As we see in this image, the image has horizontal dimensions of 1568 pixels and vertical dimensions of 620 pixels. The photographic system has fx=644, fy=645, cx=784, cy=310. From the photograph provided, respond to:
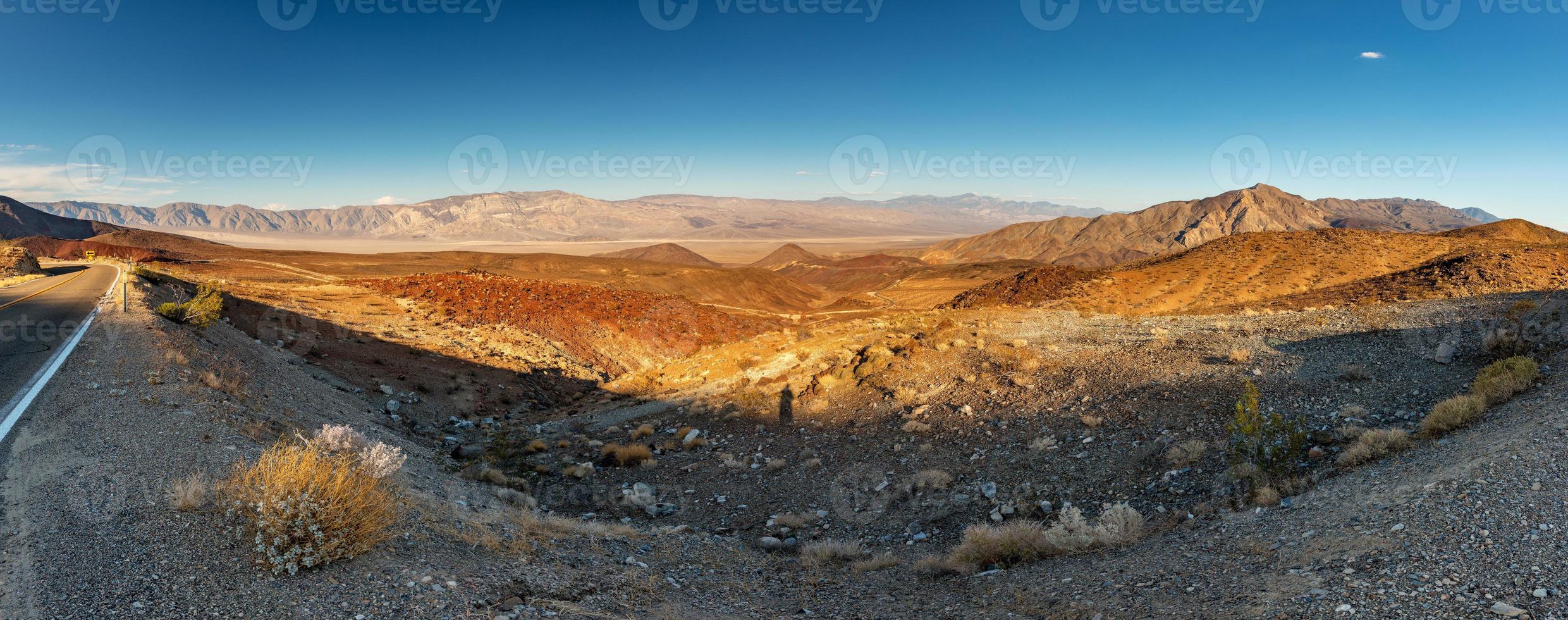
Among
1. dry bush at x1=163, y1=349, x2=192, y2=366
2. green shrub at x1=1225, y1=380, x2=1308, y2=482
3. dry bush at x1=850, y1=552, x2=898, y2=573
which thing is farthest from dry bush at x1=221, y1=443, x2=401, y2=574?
green shrub at x1=1225, y1=380, x2=1308, y2=482

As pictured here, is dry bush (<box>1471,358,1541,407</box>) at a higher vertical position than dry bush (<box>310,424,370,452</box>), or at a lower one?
higher

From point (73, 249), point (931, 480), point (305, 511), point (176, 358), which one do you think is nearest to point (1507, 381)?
point (931, 480)

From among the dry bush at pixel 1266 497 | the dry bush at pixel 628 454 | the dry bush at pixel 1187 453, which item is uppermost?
the dry bush at pixel 1266 497

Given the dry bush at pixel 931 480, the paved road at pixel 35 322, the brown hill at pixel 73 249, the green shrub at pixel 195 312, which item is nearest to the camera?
the paved road at pixel 35 322

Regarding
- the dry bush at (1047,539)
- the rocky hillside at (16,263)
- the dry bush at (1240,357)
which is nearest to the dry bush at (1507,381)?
the dry bush at (1240,357)

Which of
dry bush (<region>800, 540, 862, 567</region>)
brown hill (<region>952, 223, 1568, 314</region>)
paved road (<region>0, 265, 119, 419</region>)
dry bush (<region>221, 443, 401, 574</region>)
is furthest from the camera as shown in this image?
brown hill (<region>952, 223, 1568, 314</region>)

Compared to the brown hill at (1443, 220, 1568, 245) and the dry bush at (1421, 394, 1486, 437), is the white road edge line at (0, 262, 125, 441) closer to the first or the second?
the dry bush at (1421, 394, 1486, 437)

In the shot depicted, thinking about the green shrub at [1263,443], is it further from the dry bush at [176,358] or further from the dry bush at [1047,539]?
the dry bush at [176,358]
